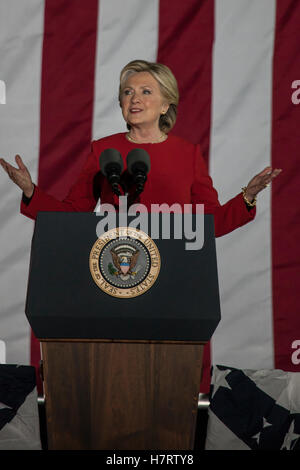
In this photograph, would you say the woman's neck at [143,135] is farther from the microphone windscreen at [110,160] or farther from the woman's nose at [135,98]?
the microphone windscreen at [110,160]

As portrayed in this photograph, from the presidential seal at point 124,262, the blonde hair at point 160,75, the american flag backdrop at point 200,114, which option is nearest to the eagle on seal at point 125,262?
the presidential seal at point 124,262

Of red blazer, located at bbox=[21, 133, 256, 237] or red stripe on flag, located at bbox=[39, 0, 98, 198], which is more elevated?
red stripe on flag, located at bbox=[39, 0, 98, 198]

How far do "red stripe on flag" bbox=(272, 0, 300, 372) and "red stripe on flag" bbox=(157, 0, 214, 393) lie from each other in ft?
0.98

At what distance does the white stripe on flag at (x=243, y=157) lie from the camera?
2.36 meters

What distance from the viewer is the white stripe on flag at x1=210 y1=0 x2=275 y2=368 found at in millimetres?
2355

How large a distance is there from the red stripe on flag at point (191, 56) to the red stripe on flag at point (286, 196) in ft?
0.98

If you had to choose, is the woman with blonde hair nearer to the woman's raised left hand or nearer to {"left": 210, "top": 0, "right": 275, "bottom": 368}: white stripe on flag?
the woman's raised left hand

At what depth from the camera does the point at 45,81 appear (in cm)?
239

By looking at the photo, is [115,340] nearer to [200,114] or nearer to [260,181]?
[260,181]

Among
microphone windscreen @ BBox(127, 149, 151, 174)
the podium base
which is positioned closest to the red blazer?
microphone windscreen @ BBox(127, 149, 151, 174)

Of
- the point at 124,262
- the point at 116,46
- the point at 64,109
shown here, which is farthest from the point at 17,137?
the point at 124,262

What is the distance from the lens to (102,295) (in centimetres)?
121

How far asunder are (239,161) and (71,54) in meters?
0.87
